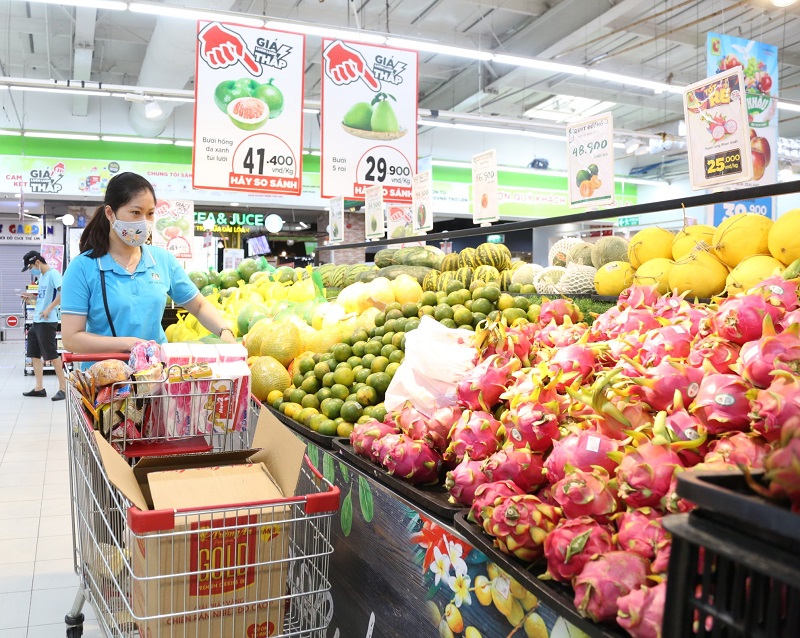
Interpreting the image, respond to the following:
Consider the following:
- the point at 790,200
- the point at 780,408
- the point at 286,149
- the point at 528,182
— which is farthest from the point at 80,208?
the point at 780,408

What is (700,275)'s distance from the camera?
6.16 feet

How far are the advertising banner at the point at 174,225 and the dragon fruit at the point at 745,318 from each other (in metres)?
9.11

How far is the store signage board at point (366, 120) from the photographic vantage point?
5.73 meters

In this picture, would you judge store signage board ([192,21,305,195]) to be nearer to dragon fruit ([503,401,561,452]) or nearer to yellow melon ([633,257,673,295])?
yellow melon ([633,257,673,295])

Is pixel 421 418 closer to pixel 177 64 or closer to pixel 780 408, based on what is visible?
pixel 780 408

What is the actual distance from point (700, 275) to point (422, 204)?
263 centimetres

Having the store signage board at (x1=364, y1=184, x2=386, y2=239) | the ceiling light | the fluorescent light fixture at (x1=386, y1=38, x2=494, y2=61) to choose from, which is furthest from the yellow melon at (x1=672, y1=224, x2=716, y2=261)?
the fluorescent light fixture at (x1=386, y1=38, x2=494, y2=61)

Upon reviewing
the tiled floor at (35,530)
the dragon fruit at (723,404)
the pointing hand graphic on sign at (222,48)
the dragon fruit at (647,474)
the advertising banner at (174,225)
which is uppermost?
the pointing hand graphic on sign at (222,48)

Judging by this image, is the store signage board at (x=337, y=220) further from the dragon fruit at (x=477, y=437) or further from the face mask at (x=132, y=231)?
the dragon fruit at (x=477, y=437)

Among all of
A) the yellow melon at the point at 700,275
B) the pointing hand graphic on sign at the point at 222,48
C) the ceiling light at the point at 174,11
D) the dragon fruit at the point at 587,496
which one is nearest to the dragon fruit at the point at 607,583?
the dragon fruit at the point at 587,496

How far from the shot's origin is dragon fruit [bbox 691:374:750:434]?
103 centimetres

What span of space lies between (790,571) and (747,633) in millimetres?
69

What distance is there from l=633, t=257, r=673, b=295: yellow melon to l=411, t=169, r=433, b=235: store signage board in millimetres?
2291

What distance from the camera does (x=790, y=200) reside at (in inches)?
563
